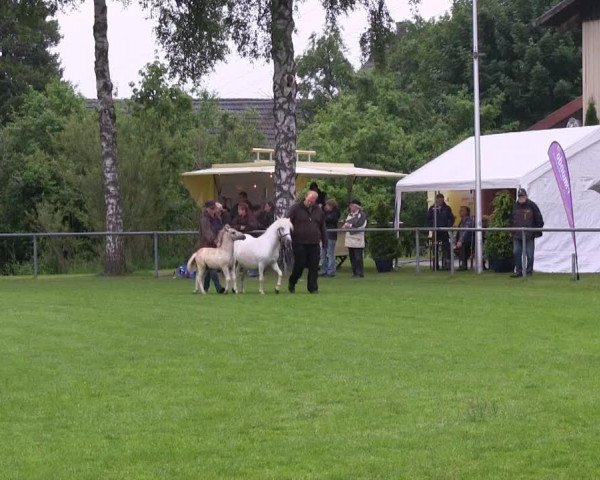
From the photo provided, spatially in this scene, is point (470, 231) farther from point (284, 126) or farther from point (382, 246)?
point (284, 126)

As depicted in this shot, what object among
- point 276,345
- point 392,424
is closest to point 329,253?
point 276,345

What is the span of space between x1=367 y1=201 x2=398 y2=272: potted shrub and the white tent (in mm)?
1133

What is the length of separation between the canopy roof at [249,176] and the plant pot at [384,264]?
7.86ft

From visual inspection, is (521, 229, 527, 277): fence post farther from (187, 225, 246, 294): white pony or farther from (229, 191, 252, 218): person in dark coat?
(229, 191, 252, 218): person in dark coat

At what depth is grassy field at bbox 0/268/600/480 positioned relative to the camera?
9.09 m

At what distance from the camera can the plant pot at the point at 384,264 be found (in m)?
32.0

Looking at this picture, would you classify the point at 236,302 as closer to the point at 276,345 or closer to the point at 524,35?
the point at 276,345

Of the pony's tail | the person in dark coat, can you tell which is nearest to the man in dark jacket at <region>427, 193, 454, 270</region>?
the person in dark coat

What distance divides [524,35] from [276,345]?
47687mm

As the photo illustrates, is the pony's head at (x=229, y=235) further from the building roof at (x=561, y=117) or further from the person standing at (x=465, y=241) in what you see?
the building roof at (x=561, y=117)

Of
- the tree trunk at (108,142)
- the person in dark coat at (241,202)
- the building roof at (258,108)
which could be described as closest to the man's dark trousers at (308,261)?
the person in dark coat at (241,202)

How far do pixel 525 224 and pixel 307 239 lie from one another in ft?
18.8

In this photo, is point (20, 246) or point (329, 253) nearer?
point (329, 253)

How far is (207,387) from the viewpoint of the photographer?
12.3m
